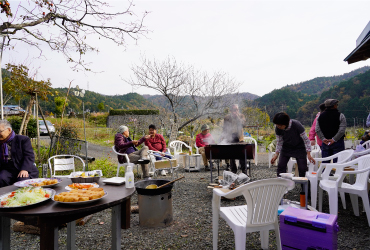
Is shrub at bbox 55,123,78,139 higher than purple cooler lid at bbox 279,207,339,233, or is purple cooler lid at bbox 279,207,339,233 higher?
shrub at bbox 55,123,78,139

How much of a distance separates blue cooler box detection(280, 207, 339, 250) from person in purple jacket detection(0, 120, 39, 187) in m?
3.17

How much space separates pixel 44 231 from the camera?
5.26 feet

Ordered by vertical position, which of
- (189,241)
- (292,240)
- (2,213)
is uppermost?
(2,213)

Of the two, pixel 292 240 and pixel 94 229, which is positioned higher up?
pixel 292 240

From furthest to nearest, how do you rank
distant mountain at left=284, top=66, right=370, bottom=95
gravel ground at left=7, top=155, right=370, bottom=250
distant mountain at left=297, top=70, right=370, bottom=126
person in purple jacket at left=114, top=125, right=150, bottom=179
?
distant mountain at left=284, top=66, right=370, bottom=95, distant mountain at left=297, top=70, right=370, bottom=126, person in purple jacket at left=114, top=125, right=150, bottom=179, gravel ground at left=7, top=155, right=370, bottom=250

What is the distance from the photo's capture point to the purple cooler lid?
2.05 meters

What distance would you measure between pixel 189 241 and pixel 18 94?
5473 mm

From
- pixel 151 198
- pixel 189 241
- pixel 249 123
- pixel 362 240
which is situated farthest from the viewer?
pixel 249 123

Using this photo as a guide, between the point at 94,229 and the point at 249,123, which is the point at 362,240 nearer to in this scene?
the point at 94,229

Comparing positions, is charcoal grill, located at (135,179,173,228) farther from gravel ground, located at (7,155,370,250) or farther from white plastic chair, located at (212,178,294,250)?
white plastic chair, located at (212,178,294,250)

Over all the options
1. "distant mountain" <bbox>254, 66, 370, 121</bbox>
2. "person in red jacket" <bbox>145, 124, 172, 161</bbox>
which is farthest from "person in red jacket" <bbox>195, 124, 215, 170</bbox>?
"distant mountain" <bbox>254, 66, 370, 121</bbox>

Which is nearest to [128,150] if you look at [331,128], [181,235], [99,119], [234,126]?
[234,126]

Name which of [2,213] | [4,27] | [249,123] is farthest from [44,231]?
[249,123]

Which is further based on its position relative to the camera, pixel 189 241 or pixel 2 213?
pixel 189 241
